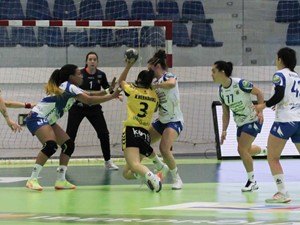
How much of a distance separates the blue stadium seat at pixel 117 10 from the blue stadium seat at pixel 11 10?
81.6 inches

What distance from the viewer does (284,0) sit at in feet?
79.5

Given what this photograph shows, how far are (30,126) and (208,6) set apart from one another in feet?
33.5

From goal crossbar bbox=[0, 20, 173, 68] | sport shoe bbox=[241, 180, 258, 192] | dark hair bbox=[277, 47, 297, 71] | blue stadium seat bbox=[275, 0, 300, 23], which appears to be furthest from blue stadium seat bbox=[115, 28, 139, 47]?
dark hair bbox=[277, 47, 297, 71]

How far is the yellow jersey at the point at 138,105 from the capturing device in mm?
13938

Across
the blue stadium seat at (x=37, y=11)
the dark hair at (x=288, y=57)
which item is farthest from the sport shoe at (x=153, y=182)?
the blue stadium seat at (x=37, y=11)

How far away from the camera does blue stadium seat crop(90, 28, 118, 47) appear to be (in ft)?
74.4

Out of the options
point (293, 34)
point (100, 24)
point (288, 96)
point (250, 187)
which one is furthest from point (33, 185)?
point (293, 34)

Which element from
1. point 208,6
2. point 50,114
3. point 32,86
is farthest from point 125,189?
point 208,6

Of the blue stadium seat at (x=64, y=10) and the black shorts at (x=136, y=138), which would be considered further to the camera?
the blue stadium seat at (x=64, y=10)

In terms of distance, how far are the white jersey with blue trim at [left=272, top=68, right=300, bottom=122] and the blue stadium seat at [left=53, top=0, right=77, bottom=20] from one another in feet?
36.9

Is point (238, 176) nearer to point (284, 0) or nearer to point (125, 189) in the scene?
point (125, 189)

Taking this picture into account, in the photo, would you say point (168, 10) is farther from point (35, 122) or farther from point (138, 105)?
point (138, 105)

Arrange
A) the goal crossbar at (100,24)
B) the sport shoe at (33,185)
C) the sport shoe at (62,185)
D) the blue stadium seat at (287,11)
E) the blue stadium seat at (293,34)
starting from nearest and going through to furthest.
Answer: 1. the sport shoe at (33,185)
2. the sport shoe at (62,185)
3. the goal crossbar at (100,24)
4. the blue stadium seat at (293,34)
5. the blue stadium seat at (287,11)

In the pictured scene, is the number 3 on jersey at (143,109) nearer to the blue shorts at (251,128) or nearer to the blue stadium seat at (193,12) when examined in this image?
the blue shorts at (251,128)
